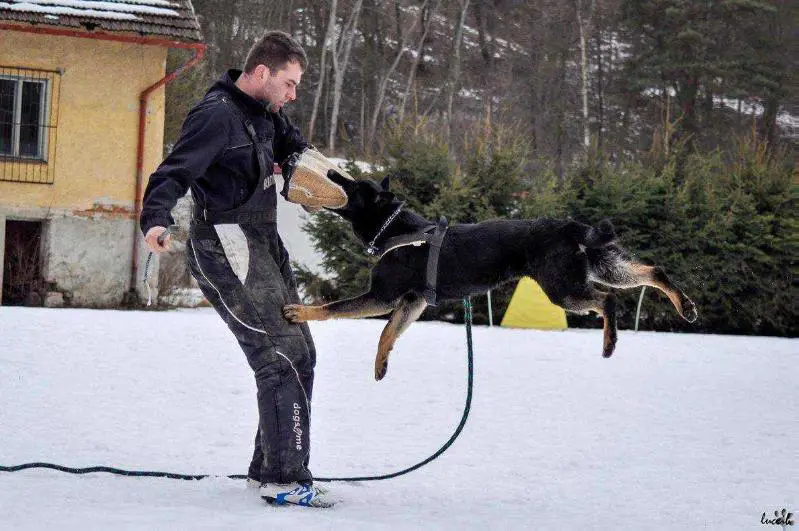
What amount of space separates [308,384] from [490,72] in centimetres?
3181

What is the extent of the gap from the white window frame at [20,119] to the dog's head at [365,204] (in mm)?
10107

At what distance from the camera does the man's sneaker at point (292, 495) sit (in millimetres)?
3990

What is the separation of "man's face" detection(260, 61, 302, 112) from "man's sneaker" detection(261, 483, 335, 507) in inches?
62.2

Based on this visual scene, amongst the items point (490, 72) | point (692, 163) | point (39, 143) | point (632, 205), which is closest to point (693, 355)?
point (632, 205)

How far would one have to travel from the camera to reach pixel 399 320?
4281 millimetres

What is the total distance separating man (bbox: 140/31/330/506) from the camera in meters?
3.98

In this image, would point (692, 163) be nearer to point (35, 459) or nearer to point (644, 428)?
point (644, 428)

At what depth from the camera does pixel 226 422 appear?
6371 millimetres

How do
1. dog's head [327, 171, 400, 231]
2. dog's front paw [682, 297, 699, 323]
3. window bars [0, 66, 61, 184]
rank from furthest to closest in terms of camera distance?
1. window bars [0, 66, 61, 184]
2. dog's head [327, 171, 400, 231]
3. dog's front paw [682, 297, 699, 323]

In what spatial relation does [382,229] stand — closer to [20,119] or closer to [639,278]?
[639,278]

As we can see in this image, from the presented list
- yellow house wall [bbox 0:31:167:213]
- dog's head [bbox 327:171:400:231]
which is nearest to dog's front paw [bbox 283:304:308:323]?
dog's head [bbox 327:171:400:231]

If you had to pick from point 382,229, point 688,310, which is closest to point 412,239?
point 382,229

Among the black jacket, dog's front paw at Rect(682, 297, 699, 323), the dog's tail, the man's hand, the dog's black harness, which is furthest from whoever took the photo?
the dog's tail

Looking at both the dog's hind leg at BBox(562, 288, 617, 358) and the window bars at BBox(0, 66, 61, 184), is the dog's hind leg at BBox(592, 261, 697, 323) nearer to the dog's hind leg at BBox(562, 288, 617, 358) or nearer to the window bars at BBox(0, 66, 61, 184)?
the dog's hind leg at BBox(562, 288, 617, 358)
